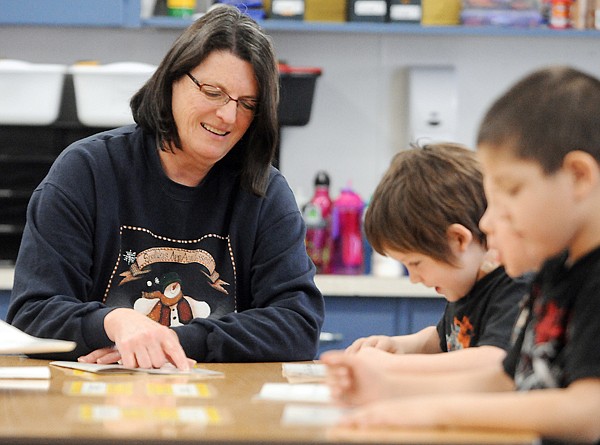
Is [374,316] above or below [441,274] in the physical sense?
below

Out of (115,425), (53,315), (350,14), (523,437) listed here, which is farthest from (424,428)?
(350,14)

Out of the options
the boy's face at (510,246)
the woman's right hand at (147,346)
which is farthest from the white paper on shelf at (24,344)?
the boy's face at (510,246)

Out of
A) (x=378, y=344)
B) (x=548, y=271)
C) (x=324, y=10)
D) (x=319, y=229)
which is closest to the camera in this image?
(x=548, y=271)

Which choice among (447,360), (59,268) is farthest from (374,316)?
(447,360)

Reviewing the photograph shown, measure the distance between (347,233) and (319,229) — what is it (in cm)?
11

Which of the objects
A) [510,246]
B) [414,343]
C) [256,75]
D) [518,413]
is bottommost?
[414,343]

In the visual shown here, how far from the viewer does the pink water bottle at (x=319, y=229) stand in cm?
347

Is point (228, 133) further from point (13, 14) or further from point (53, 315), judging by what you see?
point (13, 14)

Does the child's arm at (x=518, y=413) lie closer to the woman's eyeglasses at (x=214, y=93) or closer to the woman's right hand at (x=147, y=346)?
the woman's right hand at (x=147, y=346)

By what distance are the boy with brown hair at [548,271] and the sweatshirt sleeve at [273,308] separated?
64 centimetres

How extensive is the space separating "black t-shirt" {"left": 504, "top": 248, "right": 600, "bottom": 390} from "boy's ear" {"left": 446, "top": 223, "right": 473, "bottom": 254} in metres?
0.33

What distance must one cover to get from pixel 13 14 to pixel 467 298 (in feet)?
7.88

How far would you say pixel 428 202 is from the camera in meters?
1.57

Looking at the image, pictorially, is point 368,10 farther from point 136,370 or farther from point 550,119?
point 550,119
